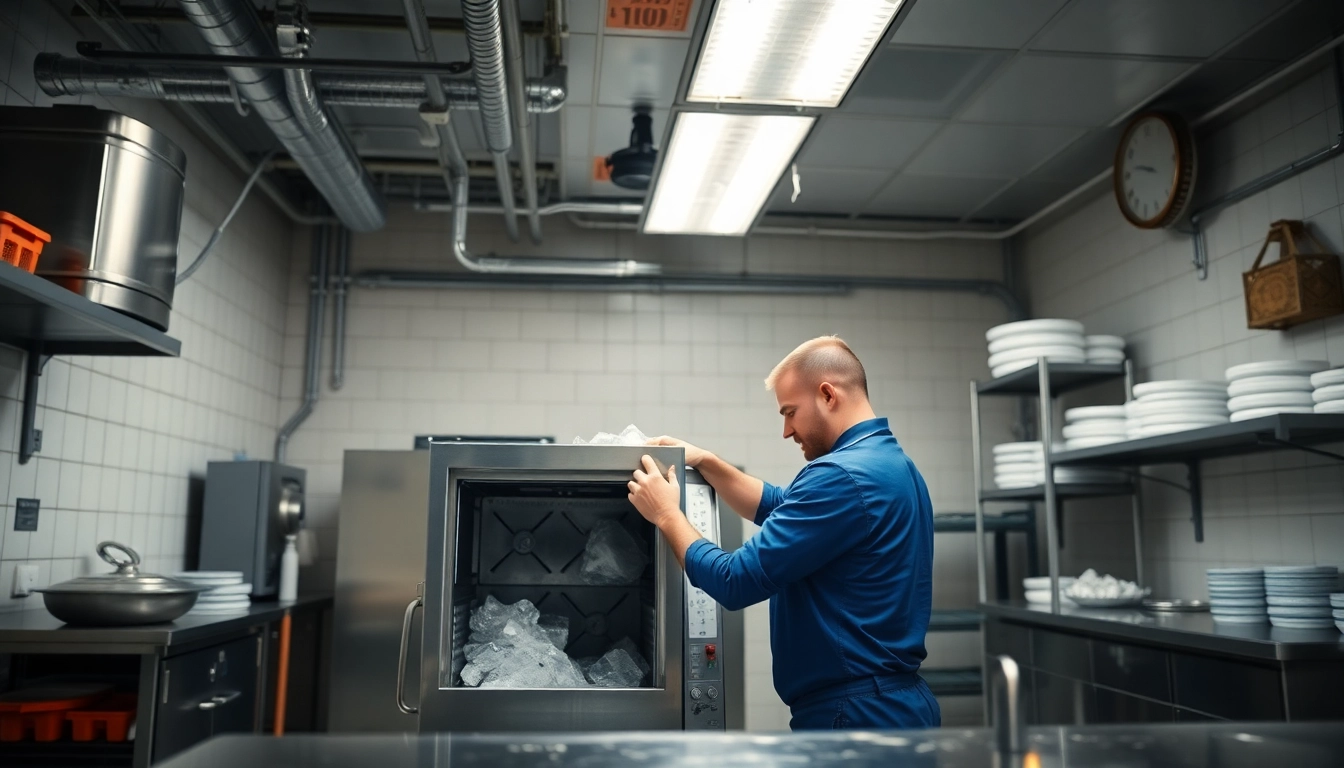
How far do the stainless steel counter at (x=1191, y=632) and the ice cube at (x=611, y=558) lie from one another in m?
1.71

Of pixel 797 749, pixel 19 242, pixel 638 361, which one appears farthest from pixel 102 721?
pixel 638 361

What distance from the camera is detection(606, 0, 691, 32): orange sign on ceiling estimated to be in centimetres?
329

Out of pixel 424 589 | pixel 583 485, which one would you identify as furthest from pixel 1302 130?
pixel 424 589

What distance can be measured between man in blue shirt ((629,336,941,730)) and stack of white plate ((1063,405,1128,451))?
197cm

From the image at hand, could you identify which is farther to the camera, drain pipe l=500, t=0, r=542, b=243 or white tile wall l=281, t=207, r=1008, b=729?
white tile wall l=281, t=207, r=1008, b=729

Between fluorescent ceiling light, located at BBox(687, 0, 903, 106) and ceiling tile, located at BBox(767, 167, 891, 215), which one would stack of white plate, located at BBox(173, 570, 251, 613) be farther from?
ceiling tile, located at BBox(767, 167, 891, 215)

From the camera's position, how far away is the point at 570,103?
13.3 feet

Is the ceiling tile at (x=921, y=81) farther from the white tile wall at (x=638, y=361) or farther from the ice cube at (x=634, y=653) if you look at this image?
the ice cube at (x=634, y=653)

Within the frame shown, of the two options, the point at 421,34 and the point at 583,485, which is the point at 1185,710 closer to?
the point at 583,485

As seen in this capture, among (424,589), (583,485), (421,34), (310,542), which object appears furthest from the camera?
(310,542)

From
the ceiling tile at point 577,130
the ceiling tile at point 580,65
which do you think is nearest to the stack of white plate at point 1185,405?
the ceiling tile at point 580,65

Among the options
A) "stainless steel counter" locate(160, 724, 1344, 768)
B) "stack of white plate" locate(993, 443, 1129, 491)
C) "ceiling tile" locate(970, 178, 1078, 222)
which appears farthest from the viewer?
"ceiling tile" locate(970, 178, 1078, 222)

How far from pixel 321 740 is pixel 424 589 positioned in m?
1.07

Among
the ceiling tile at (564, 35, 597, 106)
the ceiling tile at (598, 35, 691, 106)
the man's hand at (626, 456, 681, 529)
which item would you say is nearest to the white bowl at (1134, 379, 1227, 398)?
the ceiling tile at (598, 35, 691, 106)
